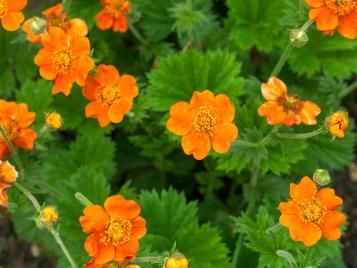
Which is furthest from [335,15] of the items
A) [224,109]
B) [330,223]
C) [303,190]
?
[330,223]

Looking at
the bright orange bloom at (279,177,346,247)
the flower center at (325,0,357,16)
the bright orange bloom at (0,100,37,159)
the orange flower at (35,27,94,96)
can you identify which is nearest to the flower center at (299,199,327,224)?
the bright orange bloom at (279,177,346,247)

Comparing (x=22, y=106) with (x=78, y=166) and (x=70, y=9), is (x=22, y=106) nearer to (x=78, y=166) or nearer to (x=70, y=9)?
(x=78, y=166)

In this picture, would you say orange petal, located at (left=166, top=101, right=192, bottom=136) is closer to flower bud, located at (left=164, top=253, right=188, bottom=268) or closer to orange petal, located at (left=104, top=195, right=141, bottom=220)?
orange petal, located at (left=104, top=195, right=141, bottom=220)

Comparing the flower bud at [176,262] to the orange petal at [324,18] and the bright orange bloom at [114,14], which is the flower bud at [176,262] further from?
the bright orange bloom at [114,14]

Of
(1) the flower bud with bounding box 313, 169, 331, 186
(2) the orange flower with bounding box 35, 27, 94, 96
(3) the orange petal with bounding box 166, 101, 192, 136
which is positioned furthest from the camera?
(2) the orange flower with bounding box 35, 27, 94, 96

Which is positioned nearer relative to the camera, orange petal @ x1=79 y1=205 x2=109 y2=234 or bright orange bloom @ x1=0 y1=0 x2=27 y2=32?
orange petal @ x1=79 y1=205 x2=109 y2=234
